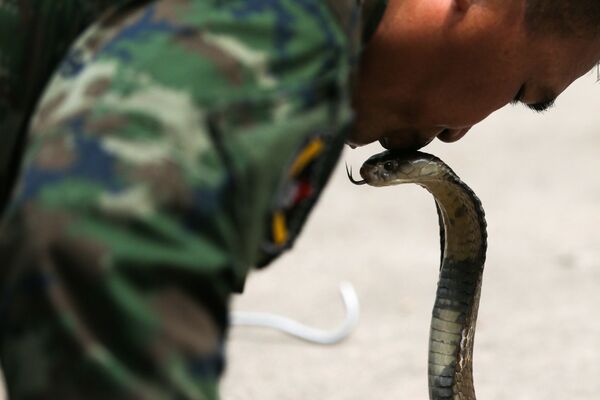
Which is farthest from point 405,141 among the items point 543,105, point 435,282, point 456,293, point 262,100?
point 435,282

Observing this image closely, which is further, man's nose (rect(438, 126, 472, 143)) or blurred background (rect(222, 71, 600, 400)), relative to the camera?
blurred background (rect(222, 71, 600, 400))

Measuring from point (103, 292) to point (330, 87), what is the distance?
284 millimetres

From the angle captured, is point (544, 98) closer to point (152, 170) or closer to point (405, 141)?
point (405, 141)

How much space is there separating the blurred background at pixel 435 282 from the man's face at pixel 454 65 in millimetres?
1843

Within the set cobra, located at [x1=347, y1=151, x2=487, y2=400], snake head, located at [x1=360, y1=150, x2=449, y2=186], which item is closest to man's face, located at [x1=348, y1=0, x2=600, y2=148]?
snake head, located at [x1=360, y1=150, x2=449, y2=186]

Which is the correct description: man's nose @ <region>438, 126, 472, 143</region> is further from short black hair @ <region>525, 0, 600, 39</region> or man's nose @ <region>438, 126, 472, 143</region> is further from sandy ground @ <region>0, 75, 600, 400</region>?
sandy ground @ <region>0, 75, 600, 400</region>

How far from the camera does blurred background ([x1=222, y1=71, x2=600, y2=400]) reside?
11.7 feet

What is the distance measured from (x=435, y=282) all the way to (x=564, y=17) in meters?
2.86

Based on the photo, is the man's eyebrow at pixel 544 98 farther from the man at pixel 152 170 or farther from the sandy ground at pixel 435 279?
the sandy ground at pixel 435 279

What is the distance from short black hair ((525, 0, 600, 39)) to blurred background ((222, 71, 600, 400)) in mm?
1932

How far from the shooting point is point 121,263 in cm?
107

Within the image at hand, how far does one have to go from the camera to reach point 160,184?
109 centimetres

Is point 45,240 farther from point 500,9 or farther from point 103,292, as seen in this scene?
point 500,9

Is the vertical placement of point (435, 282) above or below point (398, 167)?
below
